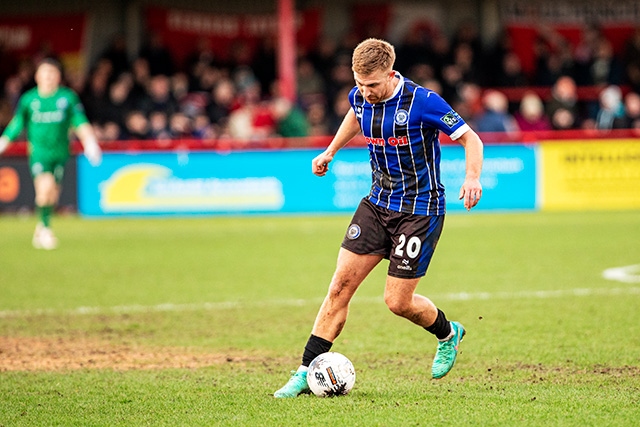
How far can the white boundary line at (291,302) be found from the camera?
9.45m

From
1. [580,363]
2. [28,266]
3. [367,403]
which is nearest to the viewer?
[367,403]

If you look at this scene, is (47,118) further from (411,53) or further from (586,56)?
(586,56)

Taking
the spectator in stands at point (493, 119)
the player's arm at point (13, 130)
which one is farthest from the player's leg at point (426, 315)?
the spectator in stands at point (493, 119)

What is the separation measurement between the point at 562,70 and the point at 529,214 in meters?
7.06

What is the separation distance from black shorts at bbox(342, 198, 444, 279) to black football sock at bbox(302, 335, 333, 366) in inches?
21.4

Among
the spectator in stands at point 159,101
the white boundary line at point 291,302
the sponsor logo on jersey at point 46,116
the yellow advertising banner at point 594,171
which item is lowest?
the yellow advertising banner at point 594,171

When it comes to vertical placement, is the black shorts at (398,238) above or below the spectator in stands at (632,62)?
above

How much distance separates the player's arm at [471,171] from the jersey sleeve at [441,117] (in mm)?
58

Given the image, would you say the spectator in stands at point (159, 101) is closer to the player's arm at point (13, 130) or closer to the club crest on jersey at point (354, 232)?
the player's arm at point (13, 130)

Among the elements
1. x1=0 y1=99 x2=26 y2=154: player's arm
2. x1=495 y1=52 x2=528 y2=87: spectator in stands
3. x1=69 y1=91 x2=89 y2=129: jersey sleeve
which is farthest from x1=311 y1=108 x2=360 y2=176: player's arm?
x1=495 y1=52 x2=528 y2=87: spectator in stands

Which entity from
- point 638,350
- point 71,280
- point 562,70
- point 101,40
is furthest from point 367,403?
point 101,40

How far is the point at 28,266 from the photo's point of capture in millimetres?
12609

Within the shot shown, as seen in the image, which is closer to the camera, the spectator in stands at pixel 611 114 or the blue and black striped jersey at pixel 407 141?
the blue and black striped jersey at pixel 407 141

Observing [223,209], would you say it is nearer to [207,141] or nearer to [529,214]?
[207,141]
